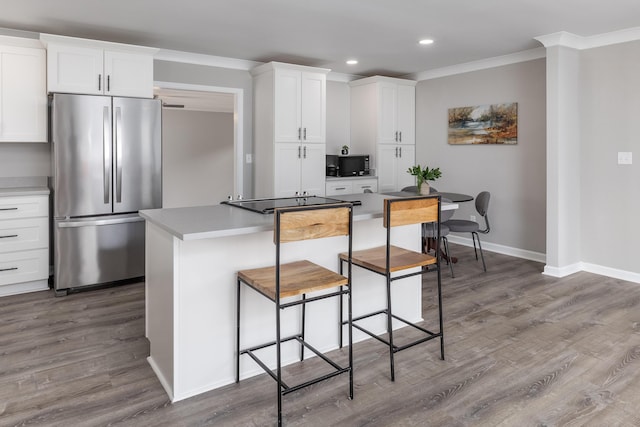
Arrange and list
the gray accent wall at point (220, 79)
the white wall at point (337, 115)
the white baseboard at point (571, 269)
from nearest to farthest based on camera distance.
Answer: the white baseboard at point (571, 269), the gray accent wall at point (220, 79), the white wall at point (337, 115)

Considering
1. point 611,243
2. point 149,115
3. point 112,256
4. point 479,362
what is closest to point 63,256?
point 112,256

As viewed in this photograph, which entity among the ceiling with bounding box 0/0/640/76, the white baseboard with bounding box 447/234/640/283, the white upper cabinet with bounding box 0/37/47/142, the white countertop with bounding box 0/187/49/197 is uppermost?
the ceiling with bounding box 0/0/640/76

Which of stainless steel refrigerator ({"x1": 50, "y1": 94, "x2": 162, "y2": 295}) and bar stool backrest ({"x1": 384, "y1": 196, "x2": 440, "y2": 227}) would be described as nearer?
bar stool backrest ({"x1": 384, "y1": 196, "x2": 440, "y2": 227})

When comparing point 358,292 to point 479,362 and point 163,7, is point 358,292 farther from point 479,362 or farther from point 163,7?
point 163,7

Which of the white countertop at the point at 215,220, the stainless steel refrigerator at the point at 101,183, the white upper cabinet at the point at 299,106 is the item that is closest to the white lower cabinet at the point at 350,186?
the white upper cabinet at the point at 299,106

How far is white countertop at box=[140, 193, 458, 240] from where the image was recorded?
2104 mm

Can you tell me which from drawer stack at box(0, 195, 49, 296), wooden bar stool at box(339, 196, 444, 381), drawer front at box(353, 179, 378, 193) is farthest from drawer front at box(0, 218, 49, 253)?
drawer front at box(353, 179, 378, 193)

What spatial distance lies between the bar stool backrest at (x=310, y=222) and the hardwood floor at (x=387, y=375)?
0.85 m

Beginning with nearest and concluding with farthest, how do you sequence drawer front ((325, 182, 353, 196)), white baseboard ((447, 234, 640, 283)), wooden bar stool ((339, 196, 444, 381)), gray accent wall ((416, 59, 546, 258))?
wooden bar stool ((339, 196, 444, 381)) < white baseboard ((447, 234, 640, 283)) < gray accent wall ((416, 59, 546, 258)) < drawer front ((325, 182, 353, 196))

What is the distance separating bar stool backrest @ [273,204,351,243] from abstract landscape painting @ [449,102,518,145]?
3847 mm

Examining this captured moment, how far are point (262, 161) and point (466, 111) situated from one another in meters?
2.71

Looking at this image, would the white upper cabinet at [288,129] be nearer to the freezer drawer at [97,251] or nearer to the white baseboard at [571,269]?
the freezer drawer at [97,251]

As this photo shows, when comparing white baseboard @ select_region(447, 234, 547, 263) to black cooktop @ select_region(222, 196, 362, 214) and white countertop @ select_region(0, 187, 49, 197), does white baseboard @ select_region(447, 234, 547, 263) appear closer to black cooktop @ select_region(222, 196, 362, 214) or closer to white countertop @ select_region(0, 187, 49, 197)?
black cooktop @ select_region(222, 196, 362, 214)

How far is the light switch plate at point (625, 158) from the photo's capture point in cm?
428
